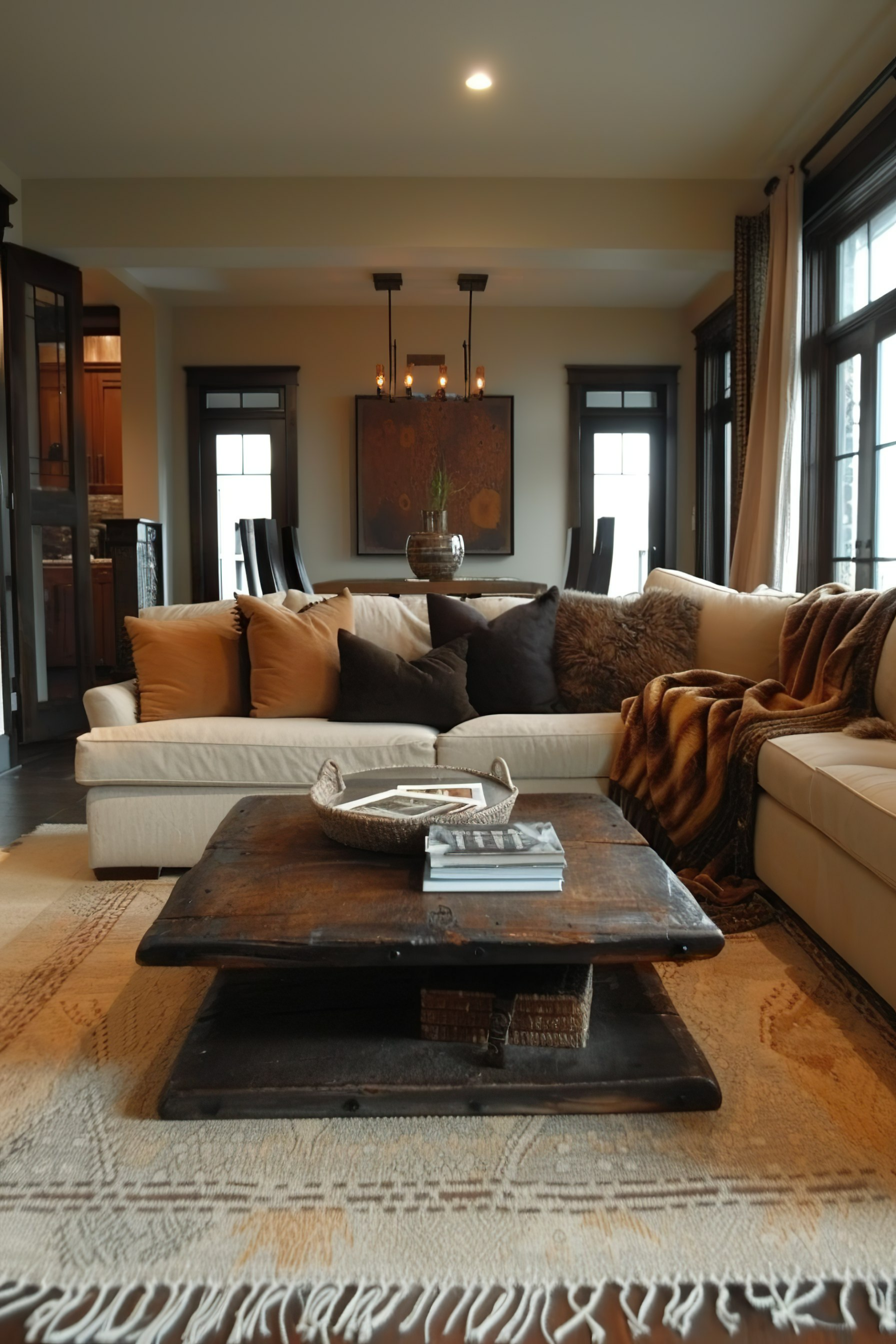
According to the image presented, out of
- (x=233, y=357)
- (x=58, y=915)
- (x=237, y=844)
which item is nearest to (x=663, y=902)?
(x=237, y=844)

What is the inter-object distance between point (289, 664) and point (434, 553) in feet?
5.52

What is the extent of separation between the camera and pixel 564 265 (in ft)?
18.9

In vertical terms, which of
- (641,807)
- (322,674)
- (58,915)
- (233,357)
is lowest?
(58,915)

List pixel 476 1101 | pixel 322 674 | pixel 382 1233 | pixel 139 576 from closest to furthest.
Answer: pixel 382 1233 → pixel 476 1101 → pixel 322 674 → pixel 139 576

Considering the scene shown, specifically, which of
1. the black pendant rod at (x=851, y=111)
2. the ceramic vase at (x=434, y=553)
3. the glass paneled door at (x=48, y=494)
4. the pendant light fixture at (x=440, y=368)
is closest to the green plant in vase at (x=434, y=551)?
the ceramic vase at (x=434, y=553)

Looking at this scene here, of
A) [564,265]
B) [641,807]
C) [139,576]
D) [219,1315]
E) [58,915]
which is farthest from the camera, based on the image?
[139,576]

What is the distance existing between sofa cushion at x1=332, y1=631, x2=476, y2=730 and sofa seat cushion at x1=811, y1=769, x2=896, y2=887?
129 centimetres

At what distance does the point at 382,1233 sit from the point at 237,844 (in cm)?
83

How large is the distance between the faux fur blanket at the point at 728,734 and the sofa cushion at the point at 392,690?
58cm

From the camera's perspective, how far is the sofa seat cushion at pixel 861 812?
1.97 metres

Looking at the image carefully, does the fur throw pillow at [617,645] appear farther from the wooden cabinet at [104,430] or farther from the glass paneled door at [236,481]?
the wooden cabinet at [104,430]

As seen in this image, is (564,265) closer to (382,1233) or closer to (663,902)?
(663,902)

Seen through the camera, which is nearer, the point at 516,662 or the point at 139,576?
the point at 516,662

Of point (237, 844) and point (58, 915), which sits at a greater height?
point (237, 844)
